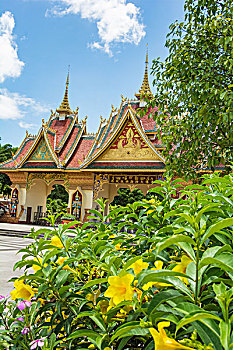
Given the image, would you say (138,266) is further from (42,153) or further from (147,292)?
(42,153)

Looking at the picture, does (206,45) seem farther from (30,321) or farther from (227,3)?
(30,321)

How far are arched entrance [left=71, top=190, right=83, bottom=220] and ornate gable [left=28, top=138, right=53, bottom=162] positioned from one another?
2.36 metres

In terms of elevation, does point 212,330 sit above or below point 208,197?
below

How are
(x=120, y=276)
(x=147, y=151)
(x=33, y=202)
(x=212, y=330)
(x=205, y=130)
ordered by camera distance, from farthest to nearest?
(x=33, y=202) → (x=147, y=151) → (x=205, y=130) → (x=120, y=276) → (x=212, y=330)

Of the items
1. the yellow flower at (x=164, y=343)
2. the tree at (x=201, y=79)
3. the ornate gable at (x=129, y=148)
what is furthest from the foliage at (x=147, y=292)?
the ornate gable at (x=129, y=148)

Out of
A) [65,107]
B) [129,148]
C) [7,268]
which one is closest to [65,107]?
[65,107]

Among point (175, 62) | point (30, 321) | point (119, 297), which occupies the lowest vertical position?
point (30, 321)

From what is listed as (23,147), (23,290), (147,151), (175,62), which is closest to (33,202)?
(23,147)

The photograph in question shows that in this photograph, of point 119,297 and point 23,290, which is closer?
point 119,297

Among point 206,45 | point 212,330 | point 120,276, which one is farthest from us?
point 206,45

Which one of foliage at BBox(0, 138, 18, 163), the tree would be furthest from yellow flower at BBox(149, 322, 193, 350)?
Result: foliage at BBox(0, 138, 18, 163)

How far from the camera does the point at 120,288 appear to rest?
2.72 feet

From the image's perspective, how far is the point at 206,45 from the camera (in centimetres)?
441

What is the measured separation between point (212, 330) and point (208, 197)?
22.8 inches
